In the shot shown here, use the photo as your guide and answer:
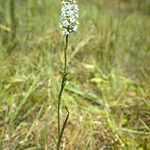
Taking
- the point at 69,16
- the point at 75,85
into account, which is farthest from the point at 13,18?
the point at 69,16

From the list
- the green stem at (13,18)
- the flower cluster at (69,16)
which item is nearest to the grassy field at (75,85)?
the green stem at (13,18)

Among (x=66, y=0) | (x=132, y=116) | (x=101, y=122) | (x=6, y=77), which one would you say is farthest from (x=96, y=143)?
(x=66, y=0)

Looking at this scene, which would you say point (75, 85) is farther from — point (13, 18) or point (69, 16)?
point (69, 16)

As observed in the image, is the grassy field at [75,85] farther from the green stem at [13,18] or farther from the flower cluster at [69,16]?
the flower cluster at [69,16]

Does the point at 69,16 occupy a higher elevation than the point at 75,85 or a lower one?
higher

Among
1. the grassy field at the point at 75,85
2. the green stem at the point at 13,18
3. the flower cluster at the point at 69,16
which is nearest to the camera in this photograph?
the flower cluster at the point at 69,16
